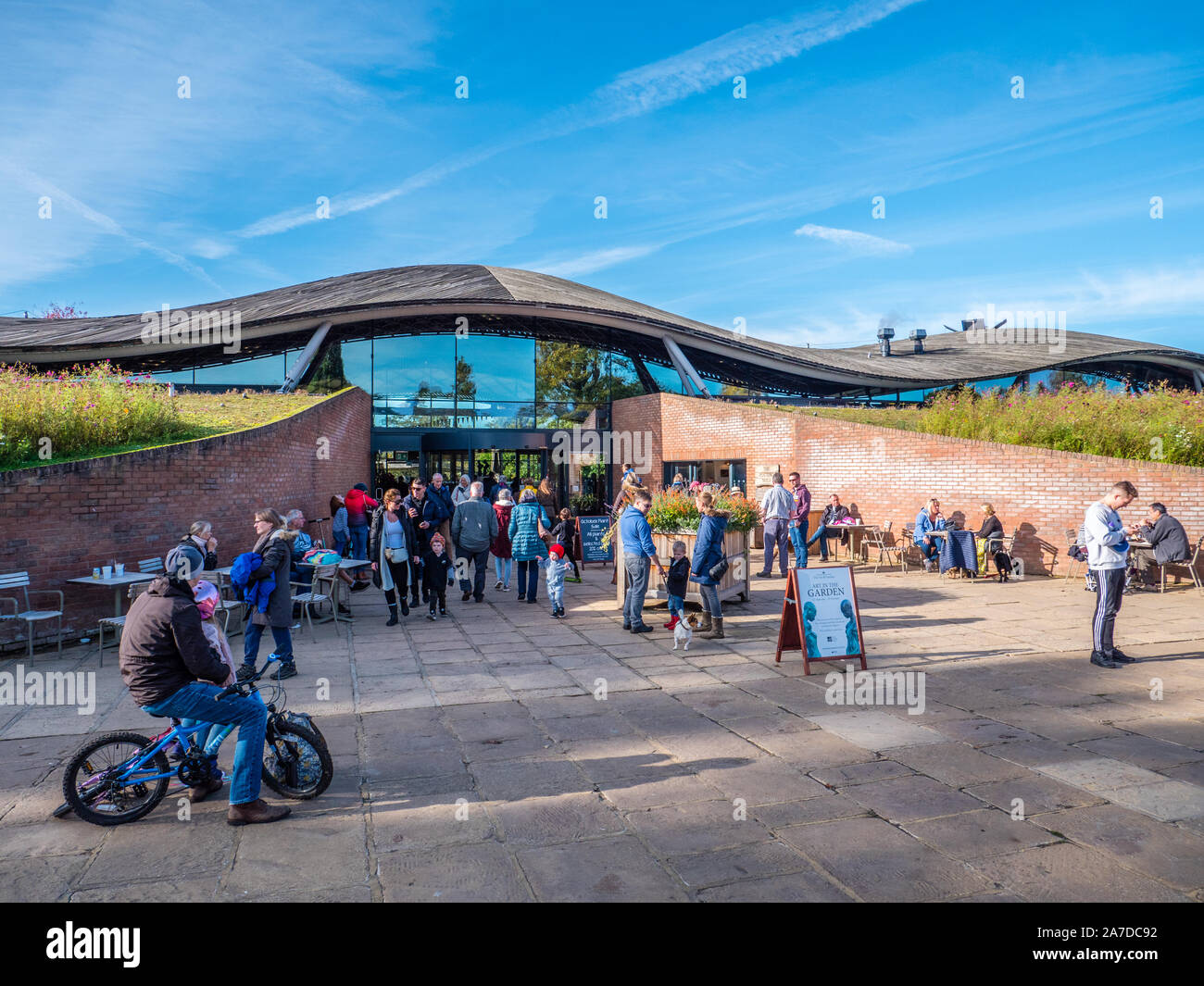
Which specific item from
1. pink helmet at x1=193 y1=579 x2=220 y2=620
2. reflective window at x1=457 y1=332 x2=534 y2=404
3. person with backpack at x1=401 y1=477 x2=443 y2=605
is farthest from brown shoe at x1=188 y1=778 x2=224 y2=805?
reflective window at x1=457 y1=332 x2=534 y2=404

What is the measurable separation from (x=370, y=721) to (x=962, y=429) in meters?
14.5

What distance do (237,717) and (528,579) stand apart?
7342 mm

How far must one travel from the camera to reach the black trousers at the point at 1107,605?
23.6 ft

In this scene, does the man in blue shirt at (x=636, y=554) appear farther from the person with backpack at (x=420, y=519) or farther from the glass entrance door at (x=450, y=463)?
the glass entrance door at (x=450, y=463)

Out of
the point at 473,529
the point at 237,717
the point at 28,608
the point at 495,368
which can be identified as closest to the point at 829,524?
the point at 473,529

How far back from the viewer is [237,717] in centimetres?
406

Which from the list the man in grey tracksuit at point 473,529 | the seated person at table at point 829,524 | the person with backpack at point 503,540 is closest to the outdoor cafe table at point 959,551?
the seated person at table at point 829,524

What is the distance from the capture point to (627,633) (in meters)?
9.04

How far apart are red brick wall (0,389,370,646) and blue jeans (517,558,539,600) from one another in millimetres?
4285

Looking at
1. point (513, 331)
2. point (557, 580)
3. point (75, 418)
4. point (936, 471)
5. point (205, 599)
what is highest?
point (513, 331)

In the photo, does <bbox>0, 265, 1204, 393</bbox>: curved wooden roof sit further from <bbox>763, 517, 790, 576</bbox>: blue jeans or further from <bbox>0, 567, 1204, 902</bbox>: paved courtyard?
<bbox>0, 567, 1204, 902</bbox>: paved courtyard

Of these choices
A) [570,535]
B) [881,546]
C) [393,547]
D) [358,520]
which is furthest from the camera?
[881,546]

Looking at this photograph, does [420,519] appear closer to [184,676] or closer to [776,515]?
[776,515]

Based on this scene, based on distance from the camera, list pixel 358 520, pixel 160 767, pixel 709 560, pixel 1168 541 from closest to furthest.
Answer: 1. pixel 160 767
2. pixel 709 560
3. pixel 1168 541
4. pixel 358 520
